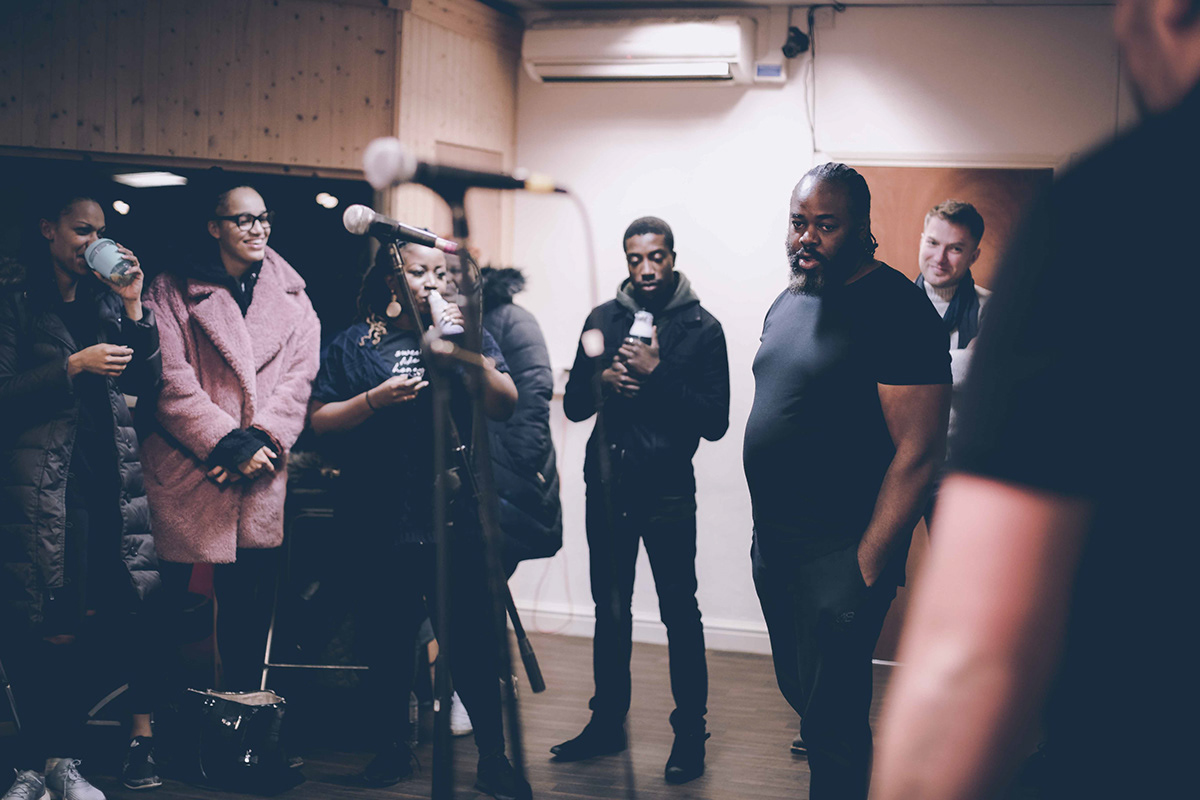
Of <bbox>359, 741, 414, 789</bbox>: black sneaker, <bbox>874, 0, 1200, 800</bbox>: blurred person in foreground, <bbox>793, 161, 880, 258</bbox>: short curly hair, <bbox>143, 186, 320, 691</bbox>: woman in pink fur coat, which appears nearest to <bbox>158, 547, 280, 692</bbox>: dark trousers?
<bbox>143, 186, 320, 691</bbox>: woman in pink fur coat

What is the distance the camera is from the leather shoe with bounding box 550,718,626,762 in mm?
3193

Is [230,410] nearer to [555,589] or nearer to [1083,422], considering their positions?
[555,589]

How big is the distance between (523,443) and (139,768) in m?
1.41

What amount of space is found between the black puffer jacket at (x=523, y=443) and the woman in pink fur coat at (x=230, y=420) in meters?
0.63

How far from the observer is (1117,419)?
628mm

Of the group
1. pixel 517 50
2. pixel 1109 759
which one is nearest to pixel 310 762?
pixel 1109 759

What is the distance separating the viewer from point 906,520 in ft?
6.84

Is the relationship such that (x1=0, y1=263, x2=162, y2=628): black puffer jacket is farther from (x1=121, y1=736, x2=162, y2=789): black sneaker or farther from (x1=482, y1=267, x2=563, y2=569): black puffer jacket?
(x1=482, y1=267, x2=563, y2=569): black puffer jacket

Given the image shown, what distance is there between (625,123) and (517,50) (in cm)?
62

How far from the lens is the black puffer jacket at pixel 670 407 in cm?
318

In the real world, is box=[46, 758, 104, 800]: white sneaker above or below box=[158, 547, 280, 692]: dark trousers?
below

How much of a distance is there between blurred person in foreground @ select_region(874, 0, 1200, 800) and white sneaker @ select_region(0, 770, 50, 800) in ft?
8.77

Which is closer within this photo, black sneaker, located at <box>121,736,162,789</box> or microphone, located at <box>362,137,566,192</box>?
microphone, located at <box>362,137,566,192</box>

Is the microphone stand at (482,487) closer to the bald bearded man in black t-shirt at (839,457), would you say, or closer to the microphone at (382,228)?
the microphone at (382,228)
